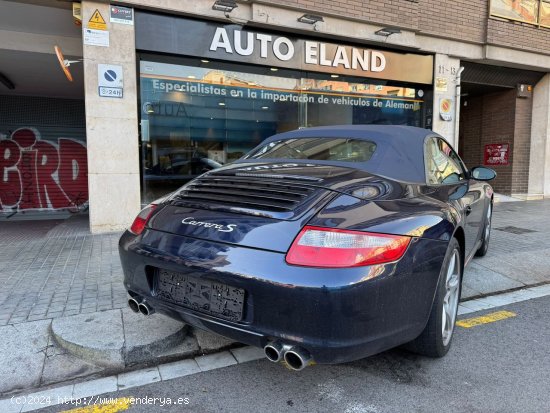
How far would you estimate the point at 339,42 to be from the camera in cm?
884

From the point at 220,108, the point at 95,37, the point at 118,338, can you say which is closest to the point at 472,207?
the point at 118,338

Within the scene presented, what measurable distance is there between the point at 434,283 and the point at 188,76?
650 cm

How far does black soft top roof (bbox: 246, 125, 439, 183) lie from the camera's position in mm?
2851

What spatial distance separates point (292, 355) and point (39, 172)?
11417 mm

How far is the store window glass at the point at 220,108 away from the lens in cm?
738

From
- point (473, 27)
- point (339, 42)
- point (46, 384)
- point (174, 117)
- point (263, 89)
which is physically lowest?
point (46, 384)

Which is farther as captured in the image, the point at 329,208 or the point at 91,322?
the point at 91,322

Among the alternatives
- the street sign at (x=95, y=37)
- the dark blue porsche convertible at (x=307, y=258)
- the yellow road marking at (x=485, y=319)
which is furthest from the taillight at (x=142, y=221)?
the street sign at (x=95, y=37)

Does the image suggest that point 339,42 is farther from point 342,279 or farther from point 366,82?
point 342,279

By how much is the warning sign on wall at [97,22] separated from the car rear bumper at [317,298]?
5.63 metres

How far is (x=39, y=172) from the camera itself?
443 inches


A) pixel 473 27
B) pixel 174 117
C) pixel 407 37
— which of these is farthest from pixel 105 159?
pixel 473 27

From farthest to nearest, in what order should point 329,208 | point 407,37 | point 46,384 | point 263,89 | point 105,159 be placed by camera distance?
point 407,37, point 263,89, point 105,159, point 46,384, point 329,208

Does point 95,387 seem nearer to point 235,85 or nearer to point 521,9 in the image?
point 235,85
